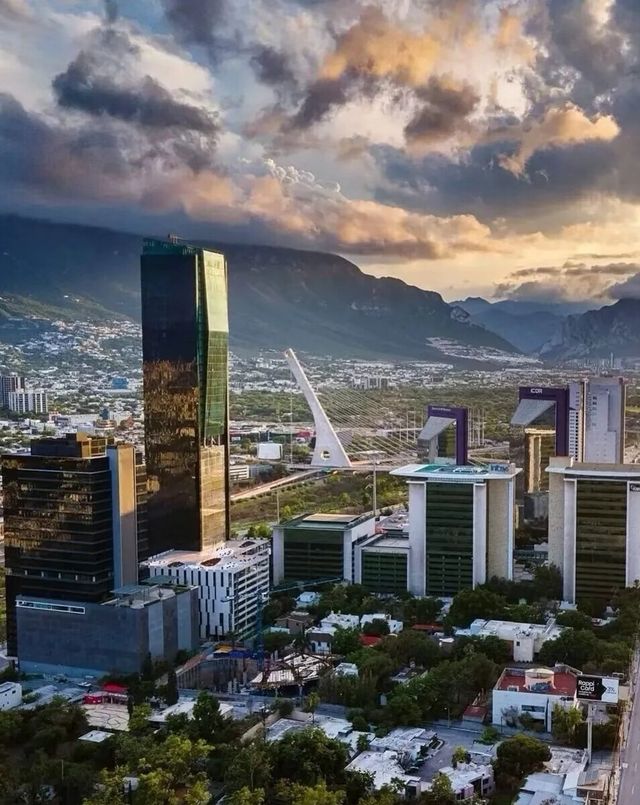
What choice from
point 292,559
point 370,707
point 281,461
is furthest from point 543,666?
point 281,461

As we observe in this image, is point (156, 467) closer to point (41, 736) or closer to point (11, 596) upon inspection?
point (11, 596)

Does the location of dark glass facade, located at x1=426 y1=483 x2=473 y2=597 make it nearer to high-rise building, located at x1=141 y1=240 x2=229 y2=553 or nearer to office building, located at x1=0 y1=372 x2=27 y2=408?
high-rise building, located at x1=141 y1=240 x2=229 y2=553

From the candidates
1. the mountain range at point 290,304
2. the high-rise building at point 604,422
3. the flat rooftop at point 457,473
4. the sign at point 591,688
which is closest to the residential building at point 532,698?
the sign at point 591,688

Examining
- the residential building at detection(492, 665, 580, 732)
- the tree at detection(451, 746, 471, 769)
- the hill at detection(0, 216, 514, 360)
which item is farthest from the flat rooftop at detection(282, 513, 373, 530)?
the hill at detection(0, 216, 514, 360)

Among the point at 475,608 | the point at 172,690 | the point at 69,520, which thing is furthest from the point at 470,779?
the point at 69,520

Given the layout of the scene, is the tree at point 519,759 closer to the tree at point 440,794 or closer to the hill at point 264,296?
the tree at point 440,794
